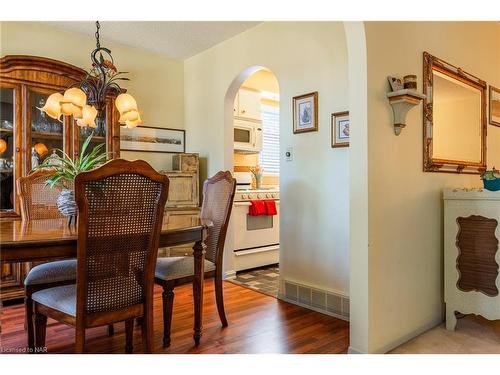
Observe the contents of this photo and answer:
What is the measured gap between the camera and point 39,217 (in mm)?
2561

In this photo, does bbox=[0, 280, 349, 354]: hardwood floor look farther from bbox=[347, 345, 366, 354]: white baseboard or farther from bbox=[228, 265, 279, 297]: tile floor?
bbox=[228, 265, 279, 297]: tile floor

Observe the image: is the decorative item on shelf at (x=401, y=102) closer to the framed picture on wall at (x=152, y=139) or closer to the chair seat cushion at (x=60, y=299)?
the chair seat cushion at (x=60, y=299)

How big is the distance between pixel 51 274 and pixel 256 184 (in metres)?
3.03

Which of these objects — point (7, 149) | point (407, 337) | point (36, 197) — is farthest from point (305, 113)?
point (7, 149)

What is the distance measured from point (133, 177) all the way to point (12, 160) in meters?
2.14

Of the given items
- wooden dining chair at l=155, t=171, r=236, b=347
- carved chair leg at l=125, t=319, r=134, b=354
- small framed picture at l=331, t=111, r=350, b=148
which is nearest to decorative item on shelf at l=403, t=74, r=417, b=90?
small framed picture at l=331, t=111, r=350, b=148

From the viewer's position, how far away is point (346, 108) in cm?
271

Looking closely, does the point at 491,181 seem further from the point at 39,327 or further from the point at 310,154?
the point at 39,327

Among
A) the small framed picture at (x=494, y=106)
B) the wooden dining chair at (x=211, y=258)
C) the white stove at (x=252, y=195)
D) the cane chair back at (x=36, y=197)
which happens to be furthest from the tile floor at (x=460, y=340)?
the cane chair back at (x=36, y=197)

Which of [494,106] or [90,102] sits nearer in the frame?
[90,102]

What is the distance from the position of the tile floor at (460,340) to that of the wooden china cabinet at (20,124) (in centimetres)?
303

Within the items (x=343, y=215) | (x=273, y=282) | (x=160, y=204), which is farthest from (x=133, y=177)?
(x=273, y=282)

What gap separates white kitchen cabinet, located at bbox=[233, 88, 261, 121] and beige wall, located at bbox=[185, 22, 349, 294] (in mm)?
719
